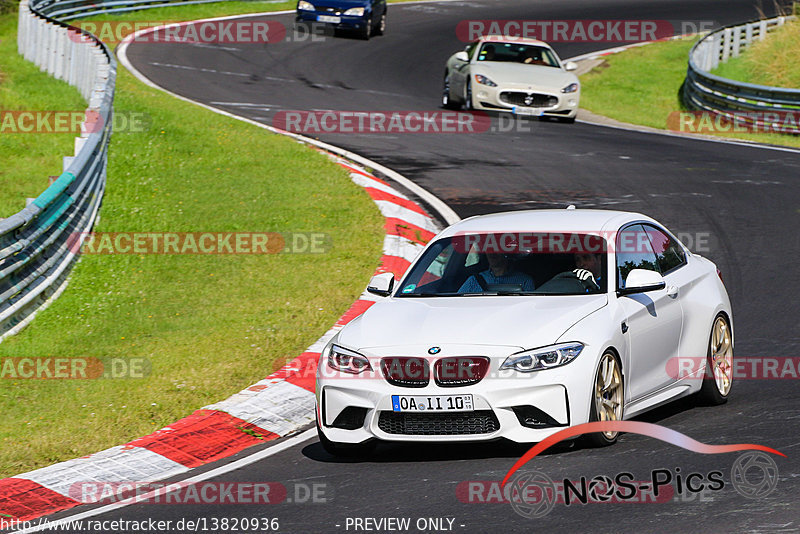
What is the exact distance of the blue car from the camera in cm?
3541

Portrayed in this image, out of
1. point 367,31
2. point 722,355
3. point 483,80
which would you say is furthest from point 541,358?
point 367,31

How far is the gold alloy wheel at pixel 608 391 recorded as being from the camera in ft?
25.0

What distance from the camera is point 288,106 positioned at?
2384 centimetres

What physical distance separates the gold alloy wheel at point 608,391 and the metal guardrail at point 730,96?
57.5 feet

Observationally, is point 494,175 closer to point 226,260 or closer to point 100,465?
point 226,260

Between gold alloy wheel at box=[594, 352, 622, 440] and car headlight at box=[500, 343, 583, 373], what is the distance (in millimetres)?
220

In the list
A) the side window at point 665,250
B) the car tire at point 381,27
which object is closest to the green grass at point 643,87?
the car tire at point 381,27

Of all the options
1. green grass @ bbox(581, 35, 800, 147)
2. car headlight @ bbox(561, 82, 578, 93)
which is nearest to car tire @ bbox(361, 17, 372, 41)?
green grass @ bbox(581, 35, 800, 147)

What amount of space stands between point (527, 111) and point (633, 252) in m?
14.5

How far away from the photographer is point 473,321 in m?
7.83

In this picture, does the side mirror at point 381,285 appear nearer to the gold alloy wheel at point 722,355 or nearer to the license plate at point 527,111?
the gold alloy wheel at point 722,355

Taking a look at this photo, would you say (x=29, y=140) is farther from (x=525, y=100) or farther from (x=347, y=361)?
(x=347, y=361)

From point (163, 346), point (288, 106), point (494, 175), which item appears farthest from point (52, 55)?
point (163, 346)

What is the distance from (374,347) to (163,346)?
144 inches
